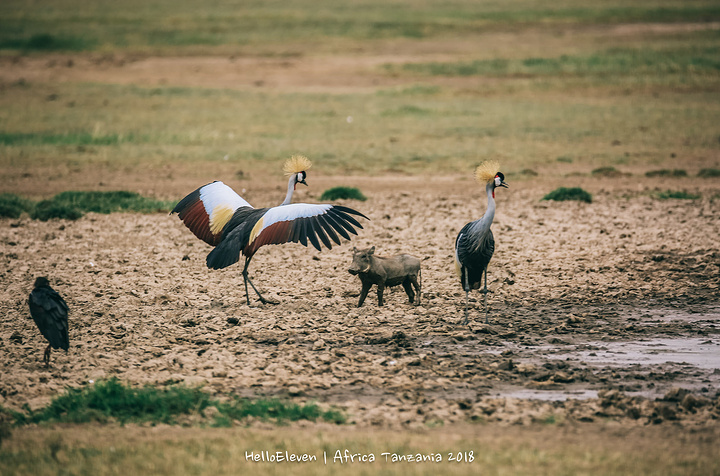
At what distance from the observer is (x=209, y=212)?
10133 mm

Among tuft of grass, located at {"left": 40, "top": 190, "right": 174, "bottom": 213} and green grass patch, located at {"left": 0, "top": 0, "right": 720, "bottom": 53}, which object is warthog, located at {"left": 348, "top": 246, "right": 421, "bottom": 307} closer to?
tuft of grass, located at {"left": 40, "top": 190, "right": 174, "bottom": 213}

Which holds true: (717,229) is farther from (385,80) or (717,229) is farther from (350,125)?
(385,80)

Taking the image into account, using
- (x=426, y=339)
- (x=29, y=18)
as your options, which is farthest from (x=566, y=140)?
(x=29, y=18)

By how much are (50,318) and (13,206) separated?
25.4ft

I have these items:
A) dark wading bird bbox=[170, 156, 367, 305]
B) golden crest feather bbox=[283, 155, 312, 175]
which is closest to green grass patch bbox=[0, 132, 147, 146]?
dark wading bird bbox=[170, 156, 367, 305]

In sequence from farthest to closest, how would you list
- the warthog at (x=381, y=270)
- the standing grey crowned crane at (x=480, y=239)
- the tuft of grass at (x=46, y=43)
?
the tuft of grass at (x=46, y=43)
the warthog at (x=381, y=270)
the standing grey crowned crane at (x=480, y=239)

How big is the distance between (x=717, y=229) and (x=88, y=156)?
14885mm

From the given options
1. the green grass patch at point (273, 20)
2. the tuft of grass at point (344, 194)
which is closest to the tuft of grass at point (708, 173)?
the tuft of grass at point (344, 194)

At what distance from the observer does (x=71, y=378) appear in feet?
24.8

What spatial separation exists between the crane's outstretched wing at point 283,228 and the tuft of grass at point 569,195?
772 centimetres

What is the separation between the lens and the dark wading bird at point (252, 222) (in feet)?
29.2

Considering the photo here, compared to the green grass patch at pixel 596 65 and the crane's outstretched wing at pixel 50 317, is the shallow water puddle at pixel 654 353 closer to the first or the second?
the crane's outstretched wing at pixel 50 317

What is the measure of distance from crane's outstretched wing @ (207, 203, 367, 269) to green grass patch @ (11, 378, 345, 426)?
7.70ft

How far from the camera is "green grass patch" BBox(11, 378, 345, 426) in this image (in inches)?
260
